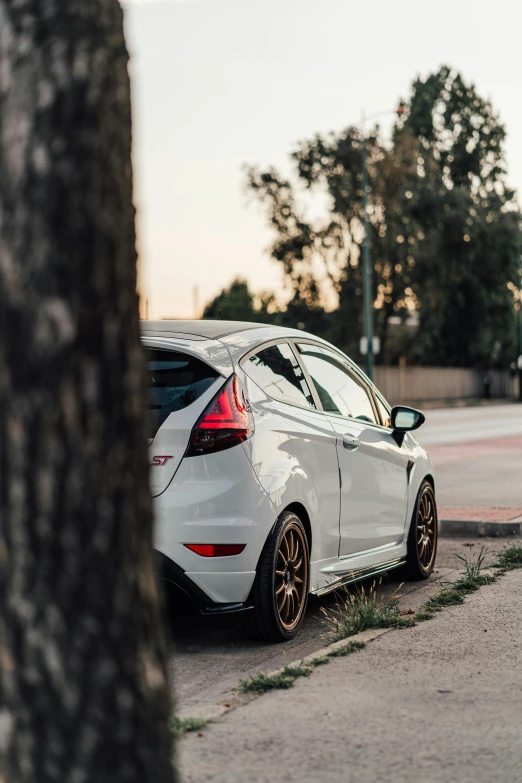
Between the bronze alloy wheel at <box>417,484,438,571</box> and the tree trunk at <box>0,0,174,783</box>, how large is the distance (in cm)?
576

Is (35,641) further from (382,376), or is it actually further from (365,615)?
(382,376)

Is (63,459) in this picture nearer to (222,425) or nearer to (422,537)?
(222,425)

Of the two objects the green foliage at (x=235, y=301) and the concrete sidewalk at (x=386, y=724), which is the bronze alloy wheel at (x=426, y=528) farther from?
the green foliage at (x=235, y=301)

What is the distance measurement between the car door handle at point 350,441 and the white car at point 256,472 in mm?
14

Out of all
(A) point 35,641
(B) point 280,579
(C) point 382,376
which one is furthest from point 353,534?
(C) point 382,376

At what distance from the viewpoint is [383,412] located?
802cm

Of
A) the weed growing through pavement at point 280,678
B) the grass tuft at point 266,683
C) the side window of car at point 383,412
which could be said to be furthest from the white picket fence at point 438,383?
the grass tuft at point 266,683

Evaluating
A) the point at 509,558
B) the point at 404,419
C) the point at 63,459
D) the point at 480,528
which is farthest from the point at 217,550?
the point at 480,528

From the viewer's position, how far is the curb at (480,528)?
1003 centimetres

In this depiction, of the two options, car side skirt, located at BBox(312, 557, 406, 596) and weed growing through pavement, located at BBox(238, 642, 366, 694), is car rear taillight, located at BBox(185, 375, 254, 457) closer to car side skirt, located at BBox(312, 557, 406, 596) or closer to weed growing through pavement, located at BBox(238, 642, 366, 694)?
car side skirt, located at BBox(312, 557, 406, 596)

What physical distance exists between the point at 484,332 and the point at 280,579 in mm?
59677

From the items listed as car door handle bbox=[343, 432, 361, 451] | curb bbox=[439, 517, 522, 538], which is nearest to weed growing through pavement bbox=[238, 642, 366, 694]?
car door handle bbox=[343, 432, 361, 451]

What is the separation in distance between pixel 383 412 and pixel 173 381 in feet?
7.48

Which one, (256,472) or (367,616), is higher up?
(256,472)
